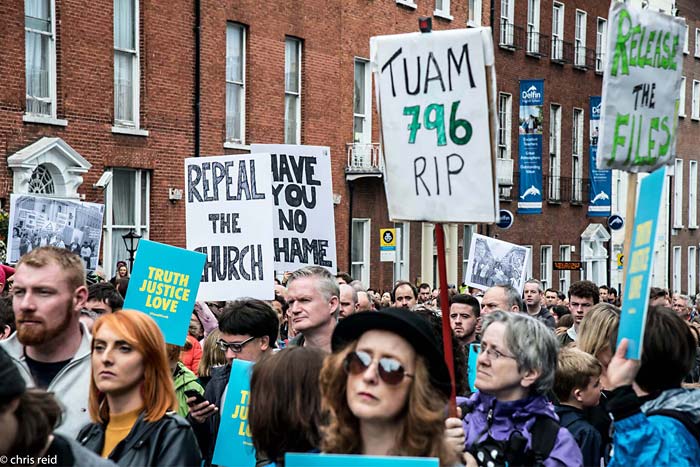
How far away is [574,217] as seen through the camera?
140 feet

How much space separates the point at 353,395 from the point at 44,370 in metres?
2.02

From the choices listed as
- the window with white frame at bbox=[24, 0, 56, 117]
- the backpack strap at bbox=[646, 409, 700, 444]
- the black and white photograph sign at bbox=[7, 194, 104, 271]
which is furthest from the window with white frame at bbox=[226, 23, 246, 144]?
the backpack strap at bbox=[646, 409, 700, 444]

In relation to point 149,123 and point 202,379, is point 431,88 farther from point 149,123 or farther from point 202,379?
point 149,123

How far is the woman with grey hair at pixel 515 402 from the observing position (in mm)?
5230

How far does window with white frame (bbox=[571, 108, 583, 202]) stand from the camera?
43.0 metres

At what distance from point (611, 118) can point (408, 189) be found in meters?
1.04

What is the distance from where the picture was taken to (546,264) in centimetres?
4100

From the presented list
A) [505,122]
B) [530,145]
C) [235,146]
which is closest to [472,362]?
[235,146]

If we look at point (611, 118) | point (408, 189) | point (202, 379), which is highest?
point (611, 118)

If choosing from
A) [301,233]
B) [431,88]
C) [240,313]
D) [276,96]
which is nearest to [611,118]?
[431,88]

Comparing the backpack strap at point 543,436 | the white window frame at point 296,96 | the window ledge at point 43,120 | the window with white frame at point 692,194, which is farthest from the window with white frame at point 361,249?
the window with white frame at point 692,194

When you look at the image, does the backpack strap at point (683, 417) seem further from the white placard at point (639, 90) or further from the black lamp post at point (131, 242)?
the black lamp post at point (131, 242)

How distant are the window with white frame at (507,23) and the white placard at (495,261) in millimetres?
22251

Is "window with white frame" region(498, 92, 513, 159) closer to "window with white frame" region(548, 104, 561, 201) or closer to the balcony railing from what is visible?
"window with white frame" region(548, 104, 561, 201)
